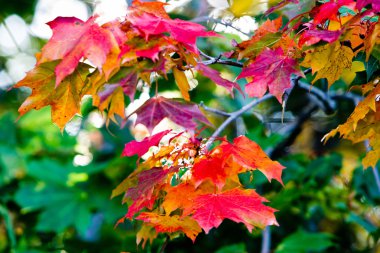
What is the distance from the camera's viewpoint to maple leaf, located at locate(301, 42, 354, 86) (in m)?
0.86

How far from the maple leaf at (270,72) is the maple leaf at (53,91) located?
29 centimetres

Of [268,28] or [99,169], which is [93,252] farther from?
[268,28]

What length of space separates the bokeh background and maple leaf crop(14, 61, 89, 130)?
0.68m

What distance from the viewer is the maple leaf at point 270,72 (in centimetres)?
89

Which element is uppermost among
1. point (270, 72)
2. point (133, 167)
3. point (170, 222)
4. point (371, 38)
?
point (371, 38)

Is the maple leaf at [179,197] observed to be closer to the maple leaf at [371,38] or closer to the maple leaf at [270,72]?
the maple leaf at [270,72]

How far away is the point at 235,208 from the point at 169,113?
0.77 feet

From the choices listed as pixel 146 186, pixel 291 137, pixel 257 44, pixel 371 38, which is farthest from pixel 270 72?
pixel 291 137

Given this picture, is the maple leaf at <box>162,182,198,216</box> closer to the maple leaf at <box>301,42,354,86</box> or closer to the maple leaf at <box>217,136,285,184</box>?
the maple leaf at <box>217,136,285,184</box>

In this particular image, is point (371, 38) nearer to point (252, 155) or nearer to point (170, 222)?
point (252, 155)

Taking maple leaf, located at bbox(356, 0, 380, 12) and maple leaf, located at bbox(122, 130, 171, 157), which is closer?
maple leaf, located at bbox(356, 0, 380, 12)

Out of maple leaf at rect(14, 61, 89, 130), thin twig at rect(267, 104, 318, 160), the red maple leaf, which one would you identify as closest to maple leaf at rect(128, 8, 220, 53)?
the red maple leaf

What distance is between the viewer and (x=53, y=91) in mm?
864

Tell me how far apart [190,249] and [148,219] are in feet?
4.09
